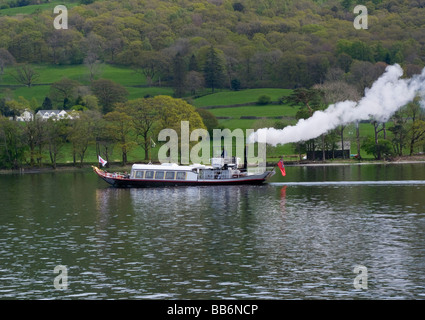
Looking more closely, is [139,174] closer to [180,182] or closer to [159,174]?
[159,174]

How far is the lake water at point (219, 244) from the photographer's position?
50.8 meters

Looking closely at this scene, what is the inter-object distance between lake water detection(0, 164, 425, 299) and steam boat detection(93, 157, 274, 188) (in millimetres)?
12749

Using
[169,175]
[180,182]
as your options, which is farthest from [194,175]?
[169,175]

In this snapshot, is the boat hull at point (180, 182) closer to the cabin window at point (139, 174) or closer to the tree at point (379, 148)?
the cabin window at point (139, 174)

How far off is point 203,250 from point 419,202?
143 ft

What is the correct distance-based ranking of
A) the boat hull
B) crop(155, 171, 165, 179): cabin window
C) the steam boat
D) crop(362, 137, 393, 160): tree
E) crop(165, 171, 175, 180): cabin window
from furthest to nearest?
crop(362, 137, 393, 160): tree → crop(155, 171, 165, 179): cabin window → crop(165, 171, 175, 180): cabin window → the steam boat → the boat hull

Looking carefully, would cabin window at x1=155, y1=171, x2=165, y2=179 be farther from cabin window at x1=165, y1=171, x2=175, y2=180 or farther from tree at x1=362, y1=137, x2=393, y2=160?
tree at x1=362, y1=137, x2=393, y2=160

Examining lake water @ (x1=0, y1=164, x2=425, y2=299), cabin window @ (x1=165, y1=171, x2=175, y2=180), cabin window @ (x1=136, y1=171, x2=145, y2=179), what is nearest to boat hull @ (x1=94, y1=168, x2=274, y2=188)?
cabin window @ (x1=165, y1=171, x2=175, y2=180)

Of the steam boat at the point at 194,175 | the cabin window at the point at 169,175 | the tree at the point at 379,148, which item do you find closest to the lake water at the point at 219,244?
the steam boat at the point at 194,175

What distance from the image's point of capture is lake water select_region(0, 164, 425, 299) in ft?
167

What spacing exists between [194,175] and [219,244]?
214 feet

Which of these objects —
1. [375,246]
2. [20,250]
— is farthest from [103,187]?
[375,246]

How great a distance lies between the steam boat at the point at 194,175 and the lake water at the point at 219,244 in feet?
41.8
